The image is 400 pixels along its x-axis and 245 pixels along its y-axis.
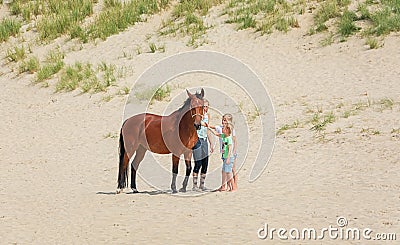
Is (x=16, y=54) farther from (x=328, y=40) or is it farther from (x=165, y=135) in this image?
(x=165, y=135)

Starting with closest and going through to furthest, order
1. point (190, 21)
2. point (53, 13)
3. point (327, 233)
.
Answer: point (327, 233) < point (190, 21) < point (53, 13)

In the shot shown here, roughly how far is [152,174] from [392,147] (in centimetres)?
481

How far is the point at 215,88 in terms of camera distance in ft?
68.0

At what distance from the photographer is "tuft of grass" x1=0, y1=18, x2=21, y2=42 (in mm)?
26109

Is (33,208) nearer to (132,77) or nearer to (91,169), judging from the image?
(91,169)

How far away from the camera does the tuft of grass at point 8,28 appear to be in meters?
26.1

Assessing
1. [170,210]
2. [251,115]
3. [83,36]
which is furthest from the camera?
[83,36]

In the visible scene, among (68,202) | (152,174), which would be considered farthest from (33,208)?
(152,174)

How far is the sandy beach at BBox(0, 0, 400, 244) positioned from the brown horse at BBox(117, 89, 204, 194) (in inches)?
20.4

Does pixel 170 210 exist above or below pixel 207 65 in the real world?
below

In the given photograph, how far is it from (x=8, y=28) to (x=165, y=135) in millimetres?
Answer: 16304

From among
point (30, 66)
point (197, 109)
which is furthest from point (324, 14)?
point (197, 109)

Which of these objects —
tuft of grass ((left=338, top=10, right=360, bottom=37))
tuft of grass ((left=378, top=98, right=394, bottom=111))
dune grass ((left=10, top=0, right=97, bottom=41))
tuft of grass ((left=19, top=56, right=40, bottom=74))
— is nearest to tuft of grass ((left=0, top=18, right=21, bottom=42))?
dune grass ((left=10, top=0, right=97, bottom=41))

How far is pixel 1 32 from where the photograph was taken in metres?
26.2
